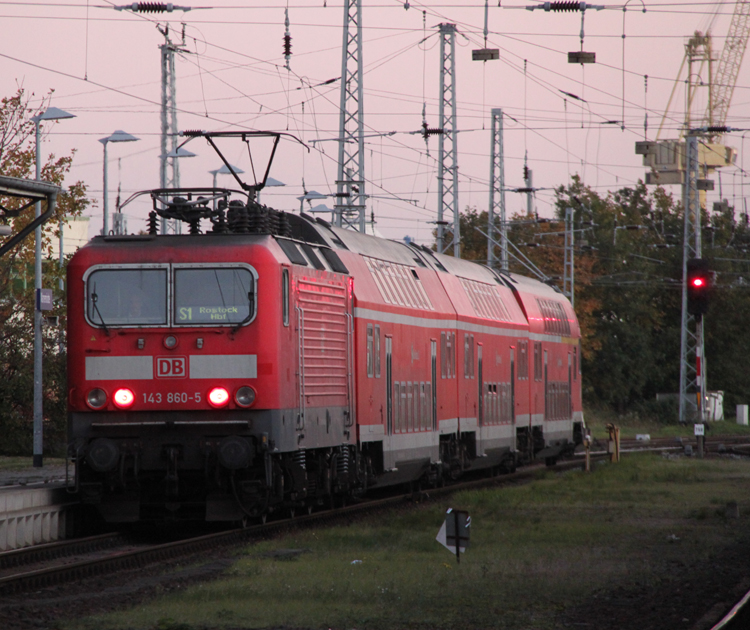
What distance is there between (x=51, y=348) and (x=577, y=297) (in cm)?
4171

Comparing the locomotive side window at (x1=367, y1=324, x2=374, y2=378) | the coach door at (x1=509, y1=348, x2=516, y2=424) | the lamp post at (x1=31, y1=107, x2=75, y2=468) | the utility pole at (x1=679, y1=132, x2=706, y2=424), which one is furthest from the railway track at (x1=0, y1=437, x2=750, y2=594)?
the utility pole at (x1=679, y1=132, x2=706, y2=424)

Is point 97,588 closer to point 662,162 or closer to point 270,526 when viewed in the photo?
point 270,526

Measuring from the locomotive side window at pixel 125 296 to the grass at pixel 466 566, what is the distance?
3.14m

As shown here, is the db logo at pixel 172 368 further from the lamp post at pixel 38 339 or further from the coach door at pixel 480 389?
the coach door at pixel 480 389

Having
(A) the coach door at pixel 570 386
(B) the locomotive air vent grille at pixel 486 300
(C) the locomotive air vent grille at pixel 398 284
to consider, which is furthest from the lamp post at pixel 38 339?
(A) the coach door at pixel 570 386

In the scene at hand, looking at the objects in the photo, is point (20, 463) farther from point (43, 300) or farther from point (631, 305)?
point (631, 305)

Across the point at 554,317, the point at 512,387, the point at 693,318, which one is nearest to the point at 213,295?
the point at 512,387

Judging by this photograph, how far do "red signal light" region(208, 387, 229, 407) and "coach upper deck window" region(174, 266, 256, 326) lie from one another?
2.61ft

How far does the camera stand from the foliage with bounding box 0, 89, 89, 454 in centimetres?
3325

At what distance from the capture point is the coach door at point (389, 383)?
67.0 feet

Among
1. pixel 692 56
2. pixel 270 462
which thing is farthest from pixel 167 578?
pixel 692 56

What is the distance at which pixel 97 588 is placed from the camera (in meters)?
12.8

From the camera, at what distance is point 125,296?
16.1 metres

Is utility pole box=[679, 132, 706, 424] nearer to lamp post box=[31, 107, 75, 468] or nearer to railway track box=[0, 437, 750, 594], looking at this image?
lamp post box=[31, 107, 75, 468]
